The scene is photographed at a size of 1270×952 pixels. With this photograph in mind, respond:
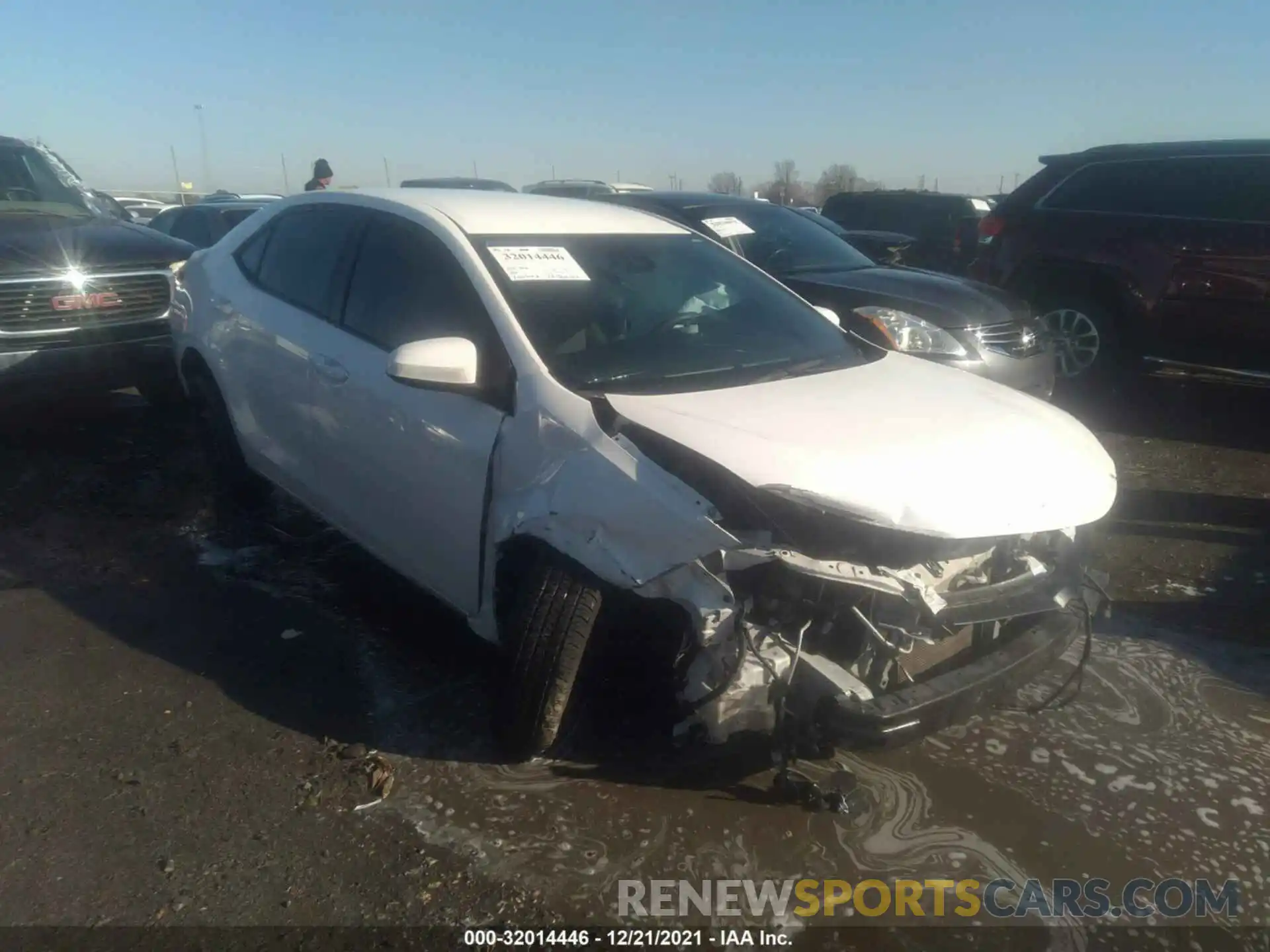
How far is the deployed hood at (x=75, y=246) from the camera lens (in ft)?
18.7

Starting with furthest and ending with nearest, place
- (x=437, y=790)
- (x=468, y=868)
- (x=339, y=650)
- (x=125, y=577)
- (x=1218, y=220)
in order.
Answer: (x=1218, y=220), (x=125, y=577), (x=339, y=650), (x=437, y=790), (x=468, y=868)

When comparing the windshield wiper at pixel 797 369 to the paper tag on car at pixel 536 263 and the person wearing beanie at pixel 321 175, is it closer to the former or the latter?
the paper tag on car at pixel 536 263

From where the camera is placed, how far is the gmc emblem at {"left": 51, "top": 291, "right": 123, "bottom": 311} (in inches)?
226

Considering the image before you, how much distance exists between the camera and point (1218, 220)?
681cm

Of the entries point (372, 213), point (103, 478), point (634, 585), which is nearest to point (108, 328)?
point (103, 478)

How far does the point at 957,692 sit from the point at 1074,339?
591 cm

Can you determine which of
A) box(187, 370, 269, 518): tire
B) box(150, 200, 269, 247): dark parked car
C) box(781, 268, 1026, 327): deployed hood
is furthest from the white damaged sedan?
box(150, 200, 269, 247): dark parked car

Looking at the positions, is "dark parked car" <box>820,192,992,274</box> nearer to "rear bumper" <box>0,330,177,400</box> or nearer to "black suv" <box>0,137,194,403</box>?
"black suv" <box>0,137,194,403</box>

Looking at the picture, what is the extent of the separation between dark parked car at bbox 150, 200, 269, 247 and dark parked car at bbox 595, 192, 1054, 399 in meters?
5.43

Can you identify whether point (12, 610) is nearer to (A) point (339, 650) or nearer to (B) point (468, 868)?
(A) point (339, 650)

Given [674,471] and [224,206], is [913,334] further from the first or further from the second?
[224,206]

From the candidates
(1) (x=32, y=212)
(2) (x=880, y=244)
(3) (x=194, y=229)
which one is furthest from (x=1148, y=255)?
(3) (x=194, y=229)

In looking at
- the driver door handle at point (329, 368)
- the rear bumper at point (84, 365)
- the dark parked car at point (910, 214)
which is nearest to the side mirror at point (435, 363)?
the driver door handle at point (329, 368)

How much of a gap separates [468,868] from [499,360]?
58.7 inches
